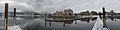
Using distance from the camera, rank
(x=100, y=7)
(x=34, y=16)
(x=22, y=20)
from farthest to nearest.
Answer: (x=22, y=20)
(x=34, y=16)
(x=100, y=7)

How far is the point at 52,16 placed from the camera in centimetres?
434

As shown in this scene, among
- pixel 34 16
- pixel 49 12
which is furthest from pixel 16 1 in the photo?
pixel 49 12

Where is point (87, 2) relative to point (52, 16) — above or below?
above

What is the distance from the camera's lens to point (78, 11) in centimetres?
425

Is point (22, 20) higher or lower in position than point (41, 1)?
lower

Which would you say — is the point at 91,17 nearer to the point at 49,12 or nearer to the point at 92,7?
the point at 92,7

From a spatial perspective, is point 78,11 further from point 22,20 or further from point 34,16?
point 22,20

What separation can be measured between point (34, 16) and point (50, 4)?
471mm

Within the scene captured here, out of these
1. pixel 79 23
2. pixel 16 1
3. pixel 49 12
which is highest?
pixel 16 1

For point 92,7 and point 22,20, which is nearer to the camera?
point 92,7

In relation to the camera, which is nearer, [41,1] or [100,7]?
[100,7]

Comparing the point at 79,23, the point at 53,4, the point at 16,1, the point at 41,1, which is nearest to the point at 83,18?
the point at 79,23

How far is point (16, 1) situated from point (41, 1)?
580mm

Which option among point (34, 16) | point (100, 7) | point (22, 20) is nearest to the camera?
point (100, 7)
